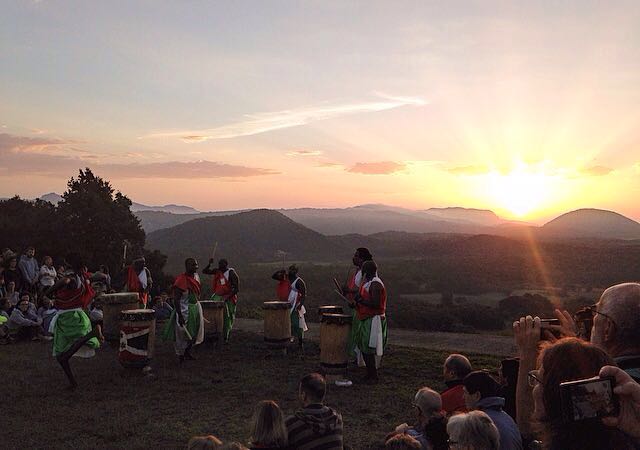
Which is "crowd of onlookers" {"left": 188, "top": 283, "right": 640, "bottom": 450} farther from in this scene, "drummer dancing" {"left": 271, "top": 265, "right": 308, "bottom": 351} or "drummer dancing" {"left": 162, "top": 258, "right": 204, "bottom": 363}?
"drummer dancing" {"left": 271, "top": 265, "right": 308, "bottom": 351}

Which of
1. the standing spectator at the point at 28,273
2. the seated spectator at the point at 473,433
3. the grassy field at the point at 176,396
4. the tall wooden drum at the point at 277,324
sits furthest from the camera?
the standing spectator at the point at 28,273

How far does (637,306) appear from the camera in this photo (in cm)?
252

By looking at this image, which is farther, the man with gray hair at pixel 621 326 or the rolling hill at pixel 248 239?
the rolling hill at pixel 248 239

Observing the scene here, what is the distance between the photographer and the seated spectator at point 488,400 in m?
3.61

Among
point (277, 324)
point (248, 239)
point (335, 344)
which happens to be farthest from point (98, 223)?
point (248, 239)

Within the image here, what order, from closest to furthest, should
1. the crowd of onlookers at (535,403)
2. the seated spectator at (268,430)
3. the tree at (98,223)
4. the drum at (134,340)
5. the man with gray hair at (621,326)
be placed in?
the crowd of onlookers at (535,403) → the man with gray hair at (621,326) → the seated spectator at (268,430) → the drum at (134,340) → the tree at (98,223)

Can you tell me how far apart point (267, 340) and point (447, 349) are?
3586mm

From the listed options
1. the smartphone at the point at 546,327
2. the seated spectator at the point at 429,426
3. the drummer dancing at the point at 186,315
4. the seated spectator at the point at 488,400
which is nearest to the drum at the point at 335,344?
the drummer dancing at the point at 186,315

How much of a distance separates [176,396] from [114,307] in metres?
3.71

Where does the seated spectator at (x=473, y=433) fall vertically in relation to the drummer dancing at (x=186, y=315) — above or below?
above

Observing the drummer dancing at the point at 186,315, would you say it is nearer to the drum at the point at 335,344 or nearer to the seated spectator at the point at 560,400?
the drum at the point at 335,344

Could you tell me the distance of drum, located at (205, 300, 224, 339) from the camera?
11.2 meters

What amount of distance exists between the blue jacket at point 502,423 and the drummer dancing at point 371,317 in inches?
189

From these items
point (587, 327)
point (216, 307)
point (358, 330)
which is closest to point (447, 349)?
point (358, 330)
